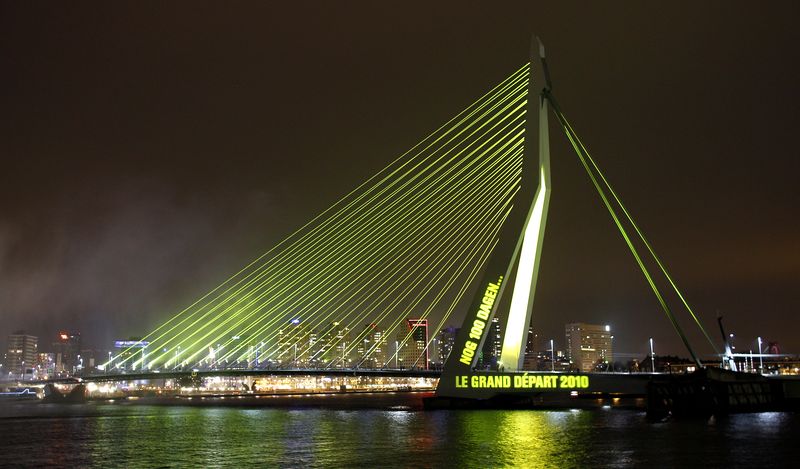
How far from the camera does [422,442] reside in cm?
2217

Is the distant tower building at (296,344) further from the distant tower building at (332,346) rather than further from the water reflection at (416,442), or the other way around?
the water reflection at (416,442)

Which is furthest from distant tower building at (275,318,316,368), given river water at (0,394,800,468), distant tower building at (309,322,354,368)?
river water at (0,394,800,468)

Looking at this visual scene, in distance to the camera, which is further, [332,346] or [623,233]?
[332,346]

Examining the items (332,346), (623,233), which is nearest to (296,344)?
(332,346)

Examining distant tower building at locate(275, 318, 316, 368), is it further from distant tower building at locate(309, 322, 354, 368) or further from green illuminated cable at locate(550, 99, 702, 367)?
green illuminated cable at locate(550, 99, 702, 367)

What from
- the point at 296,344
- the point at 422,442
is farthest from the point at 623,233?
the point at 296,344

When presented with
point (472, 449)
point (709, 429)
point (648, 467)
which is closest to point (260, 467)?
point (472, 449)

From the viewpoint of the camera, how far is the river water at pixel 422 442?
1820 centimetres

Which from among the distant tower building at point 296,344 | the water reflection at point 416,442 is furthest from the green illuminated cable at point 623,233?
the distant tower building at point 296,344

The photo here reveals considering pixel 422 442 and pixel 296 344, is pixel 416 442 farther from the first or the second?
pixel 296 344

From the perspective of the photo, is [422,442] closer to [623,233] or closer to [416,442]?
[416,442]

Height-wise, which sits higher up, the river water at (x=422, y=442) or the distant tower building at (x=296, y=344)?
the distant tower building at (x=296, y=344)

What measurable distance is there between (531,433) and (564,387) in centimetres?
993

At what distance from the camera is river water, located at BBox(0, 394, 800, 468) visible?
717 inches
